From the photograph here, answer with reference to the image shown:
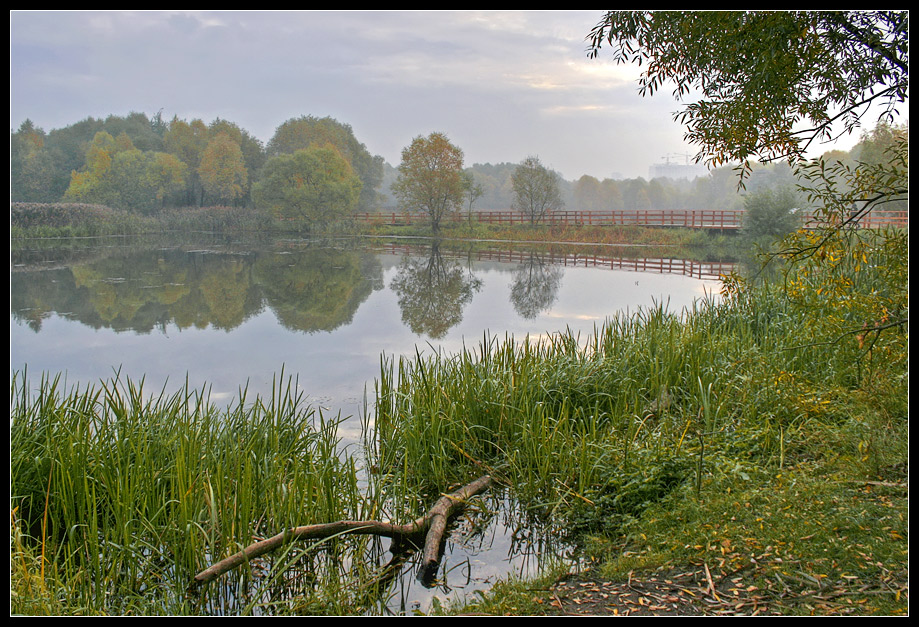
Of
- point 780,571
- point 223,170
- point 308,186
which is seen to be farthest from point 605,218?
point 780,571

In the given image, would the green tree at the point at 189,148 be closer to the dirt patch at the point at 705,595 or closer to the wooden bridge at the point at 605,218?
the wooden bridge at the point at 605,218

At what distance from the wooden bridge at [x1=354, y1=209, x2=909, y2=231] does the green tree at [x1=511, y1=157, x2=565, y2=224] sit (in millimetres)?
366

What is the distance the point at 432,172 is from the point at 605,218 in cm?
799

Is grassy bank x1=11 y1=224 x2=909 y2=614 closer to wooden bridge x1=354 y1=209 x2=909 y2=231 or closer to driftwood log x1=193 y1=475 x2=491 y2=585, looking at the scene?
driftwood log x1=193 y1=475 x2=491 y2=585

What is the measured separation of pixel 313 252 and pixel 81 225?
7592 millimetres

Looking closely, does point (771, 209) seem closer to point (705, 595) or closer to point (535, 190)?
point (535, 190)

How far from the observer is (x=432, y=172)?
98.4 ft

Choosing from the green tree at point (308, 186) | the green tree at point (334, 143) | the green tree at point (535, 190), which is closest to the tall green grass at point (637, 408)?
the green tree at point (535, 190)

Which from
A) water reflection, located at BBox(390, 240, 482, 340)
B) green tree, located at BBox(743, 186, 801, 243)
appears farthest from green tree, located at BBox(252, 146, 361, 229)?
green tree, located at BBox(743, 186, 801, 243)

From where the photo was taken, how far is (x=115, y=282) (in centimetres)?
1590

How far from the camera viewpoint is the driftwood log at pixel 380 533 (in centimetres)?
262

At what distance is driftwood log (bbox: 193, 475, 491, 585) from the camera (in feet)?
8.59

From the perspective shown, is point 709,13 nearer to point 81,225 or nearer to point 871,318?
point 871,318
